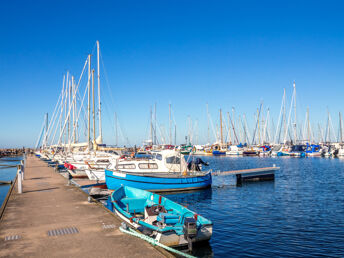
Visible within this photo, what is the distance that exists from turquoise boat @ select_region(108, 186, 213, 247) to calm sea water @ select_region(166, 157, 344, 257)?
1.26m

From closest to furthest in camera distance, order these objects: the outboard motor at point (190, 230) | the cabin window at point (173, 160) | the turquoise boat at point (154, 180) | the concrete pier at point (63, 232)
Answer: the concrete pier at point (63, 232), the outboard motor at point (190, 230), the turquoise boat at point (154, 180), the cabin window at point (173, 160)

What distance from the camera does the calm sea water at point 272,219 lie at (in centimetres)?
1299

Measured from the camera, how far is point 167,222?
506 inches

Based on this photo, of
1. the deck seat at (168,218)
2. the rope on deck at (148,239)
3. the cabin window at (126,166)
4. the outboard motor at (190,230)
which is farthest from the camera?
the cabin window at (126,166)

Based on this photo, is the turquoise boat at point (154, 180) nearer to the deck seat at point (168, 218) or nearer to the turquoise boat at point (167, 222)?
the turquoise boat at point (167, 222)

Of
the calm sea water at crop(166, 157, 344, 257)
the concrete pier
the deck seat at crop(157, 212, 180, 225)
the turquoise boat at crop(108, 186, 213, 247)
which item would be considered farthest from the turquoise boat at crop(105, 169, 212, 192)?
the deck seat at crop(157, 212, 180, 225)

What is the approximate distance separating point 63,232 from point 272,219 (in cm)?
1221

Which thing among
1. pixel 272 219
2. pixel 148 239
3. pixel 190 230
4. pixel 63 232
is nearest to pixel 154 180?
pixel 272 219

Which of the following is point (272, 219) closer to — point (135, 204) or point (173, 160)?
point (135, 204)

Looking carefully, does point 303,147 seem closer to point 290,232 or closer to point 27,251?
point 290,232

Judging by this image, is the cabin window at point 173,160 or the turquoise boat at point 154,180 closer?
the turquoise boat at point 154,180

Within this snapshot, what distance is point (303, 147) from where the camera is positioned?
92625 millimetres

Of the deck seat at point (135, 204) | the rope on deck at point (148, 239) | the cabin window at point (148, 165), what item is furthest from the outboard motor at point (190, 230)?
the cabin window at point (148, 165)

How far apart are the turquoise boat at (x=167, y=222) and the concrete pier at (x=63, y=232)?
3.91 feet
